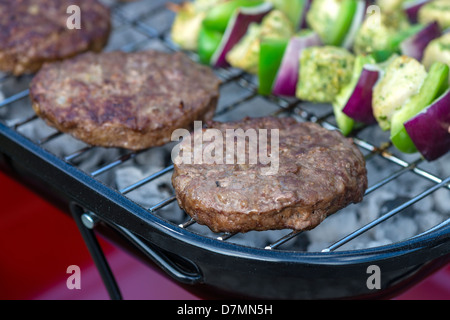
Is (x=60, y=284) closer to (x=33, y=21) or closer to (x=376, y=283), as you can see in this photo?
(x=33, y=21)

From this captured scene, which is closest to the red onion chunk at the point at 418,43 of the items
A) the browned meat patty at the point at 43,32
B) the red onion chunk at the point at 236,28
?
the red onion chunk at the point at 236,28

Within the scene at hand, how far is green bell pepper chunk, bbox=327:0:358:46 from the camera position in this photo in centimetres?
262

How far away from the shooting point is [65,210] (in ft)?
8.17

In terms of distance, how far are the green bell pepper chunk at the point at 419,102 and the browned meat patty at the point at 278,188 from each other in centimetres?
23

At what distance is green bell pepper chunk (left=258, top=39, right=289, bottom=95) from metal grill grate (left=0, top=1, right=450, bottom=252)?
0.32ft

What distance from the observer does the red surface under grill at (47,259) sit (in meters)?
2.84

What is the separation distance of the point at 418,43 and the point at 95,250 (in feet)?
5.03

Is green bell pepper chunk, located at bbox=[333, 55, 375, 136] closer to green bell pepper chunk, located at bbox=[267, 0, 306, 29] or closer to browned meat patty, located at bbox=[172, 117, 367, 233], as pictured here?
browned meat patty, located at bbox=[172, 117, 367, 233]

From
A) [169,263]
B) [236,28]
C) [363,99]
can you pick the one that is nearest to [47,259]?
[169,263]

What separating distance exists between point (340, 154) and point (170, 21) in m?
1.88

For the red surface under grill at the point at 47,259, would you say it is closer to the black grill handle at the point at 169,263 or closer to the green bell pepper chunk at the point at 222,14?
the black grill handle at the point at 169,263

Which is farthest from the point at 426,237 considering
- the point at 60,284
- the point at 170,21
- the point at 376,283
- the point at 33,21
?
the point at 170,21

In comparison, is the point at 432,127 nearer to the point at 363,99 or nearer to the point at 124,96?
the point at 363,99
